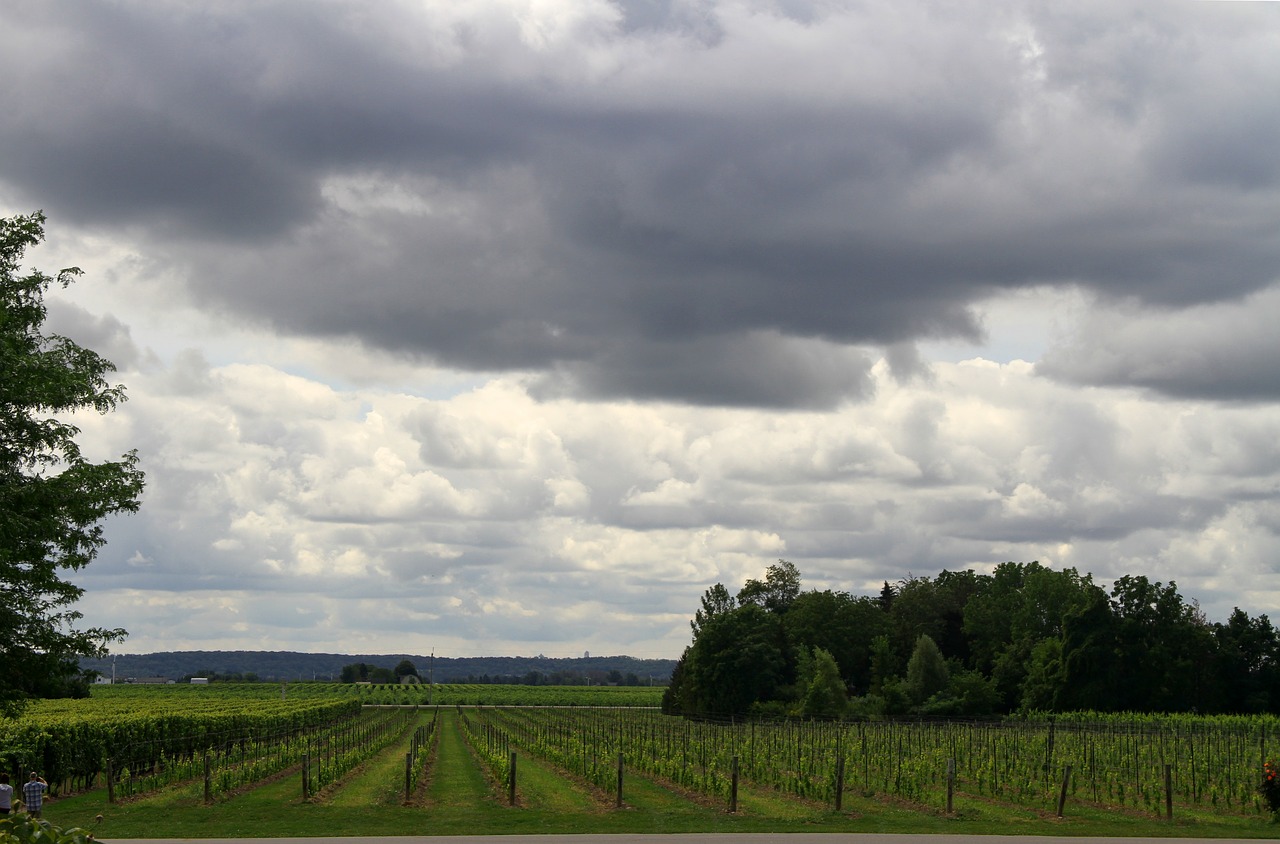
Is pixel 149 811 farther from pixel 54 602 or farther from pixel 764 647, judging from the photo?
pixel 764 647

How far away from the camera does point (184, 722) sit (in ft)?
163

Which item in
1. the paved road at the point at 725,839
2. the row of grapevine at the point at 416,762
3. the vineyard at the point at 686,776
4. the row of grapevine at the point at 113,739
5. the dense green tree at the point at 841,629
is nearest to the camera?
the paved road at the point at 725,839

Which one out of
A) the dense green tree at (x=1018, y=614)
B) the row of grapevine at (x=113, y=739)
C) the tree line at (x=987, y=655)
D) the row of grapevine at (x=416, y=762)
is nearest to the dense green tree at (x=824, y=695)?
the tree line at (x=987, y=655)

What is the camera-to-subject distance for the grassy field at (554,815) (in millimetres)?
28438

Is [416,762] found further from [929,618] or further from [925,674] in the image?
[929,618]

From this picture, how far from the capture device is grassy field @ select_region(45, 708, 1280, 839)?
93.3 ft

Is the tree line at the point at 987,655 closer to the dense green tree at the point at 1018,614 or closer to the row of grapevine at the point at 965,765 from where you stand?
the dense green tree at the point at 1018,614

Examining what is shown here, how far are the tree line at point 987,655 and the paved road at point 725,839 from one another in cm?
6114

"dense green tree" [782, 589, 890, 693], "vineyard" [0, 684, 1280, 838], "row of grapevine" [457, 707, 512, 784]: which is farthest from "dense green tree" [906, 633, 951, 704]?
"row of grapevine" [457, 707, 512, 784]

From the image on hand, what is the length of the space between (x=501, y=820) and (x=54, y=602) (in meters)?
11.1

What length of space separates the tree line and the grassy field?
5327cm

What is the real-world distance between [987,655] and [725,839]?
93.8 metres

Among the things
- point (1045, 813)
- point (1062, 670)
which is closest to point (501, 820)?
point (1045, 813)

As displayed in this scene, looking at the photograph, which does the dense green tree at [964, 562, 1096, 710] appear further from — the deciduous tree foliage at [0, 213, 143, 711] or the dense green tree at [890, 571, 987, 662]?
the deciduous tree foliage at [0, 213, 143, 711]
